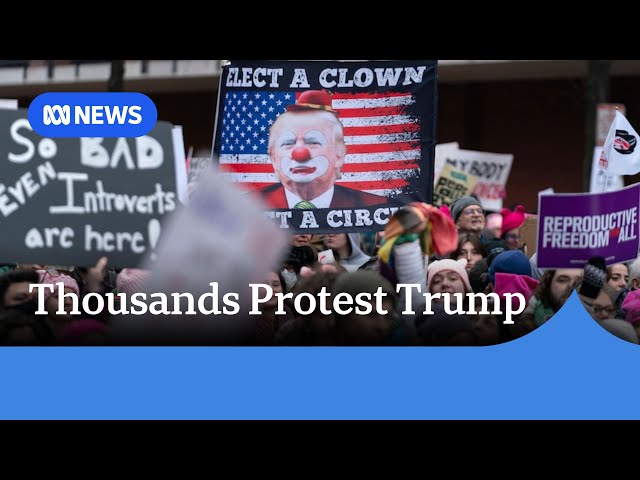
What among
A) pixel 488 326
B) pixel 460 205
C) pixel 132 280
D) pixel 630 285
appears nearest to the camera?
pixel 132 280

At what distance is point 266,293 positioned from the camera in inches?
200

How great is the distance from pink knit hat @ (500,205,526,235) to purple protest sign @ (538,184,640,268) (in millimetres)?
2248

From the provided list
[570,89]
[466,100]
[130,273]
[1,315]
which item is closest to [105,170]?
[130,273]

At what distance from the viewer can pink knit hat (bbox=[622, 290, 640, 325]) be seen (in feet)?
17.4

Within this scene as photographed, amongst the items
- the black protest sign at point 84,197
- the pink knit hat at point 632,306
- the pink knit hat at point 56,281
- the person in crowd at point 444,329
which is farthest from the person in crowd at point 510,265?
the pink knit hat at point 56,281

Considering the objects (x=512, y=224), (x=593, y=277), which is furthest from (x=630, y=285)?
(x=512, y=224)

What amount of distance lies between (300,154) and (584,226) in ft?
4.49

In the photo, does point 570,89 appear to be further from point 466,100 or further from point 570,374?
point 570,374

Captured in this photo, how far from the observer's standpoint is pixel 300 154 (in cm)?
520

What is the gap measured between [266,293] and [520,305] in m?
1.18

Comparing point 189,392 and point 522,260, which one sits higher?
point 522,260

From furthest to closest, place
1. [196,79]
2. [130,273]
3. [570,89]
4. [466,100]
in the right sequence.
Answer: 1. [466,100]
2. [570,89]
3. [196,79]
4. [130,273]

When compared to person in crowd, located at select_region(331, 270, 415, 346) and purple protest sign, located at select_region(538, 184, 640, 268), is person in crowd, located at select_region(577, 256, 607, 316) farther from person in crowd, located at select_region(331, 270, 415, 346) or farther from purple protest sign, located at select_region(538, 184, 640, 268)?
person in crowd, located at select_region(331, 270, 415, 346)

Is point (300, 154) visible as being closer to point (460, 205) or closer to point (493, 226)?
point (460, 205)
